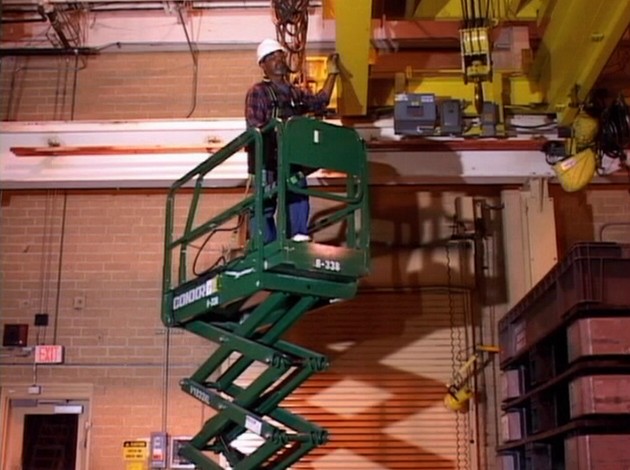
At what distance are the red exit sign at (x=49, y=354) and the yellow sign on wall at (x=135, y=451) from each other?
1210 millimetres

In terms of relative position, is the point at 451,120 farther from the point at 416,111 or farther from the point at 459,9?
the point at 459,9

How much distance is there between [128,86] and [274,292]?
4991 mm

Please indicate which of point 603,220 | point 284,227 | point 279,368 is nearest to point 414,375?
point 603,220

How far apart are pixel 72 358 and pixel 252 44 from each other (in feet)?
13.6

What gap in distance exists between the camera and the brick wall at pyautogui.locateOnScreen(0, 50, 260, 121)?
32.1 ft

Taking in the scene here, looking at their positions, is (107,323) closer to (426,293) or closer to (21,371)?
(21,371)

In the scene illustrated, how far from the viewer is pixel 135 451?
352 inches

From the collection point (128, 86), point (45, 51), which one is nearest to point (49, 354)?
point (128, 86)

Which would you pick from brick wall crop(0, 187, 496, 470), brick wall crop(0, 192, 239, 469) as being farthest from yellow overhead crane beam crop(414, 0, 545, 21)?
brick wall crop(0, 192, 239, 469)

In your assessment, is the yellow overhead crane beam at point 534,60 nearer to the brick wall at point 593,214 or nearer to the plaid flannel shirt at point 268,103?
the plaid flannel shirt at point 268,103

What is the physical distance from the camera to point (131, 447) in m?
8.96

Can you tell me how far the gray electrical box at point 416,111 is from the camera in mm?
8164

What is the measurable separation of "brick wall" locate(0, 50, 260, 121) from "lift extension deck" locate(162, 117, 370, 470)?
3308 millimetres

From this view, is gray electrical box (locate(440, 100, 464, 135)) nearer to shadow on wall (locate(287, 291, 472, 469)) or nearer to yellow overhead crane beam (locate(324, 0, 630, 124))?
yellow overhead crane beam (locate(324, 0, 630, 124))
